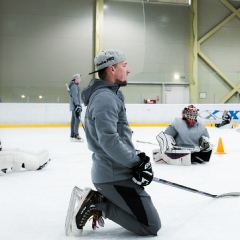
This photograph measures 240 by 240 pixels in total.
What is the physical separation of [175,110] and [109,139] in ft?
40.3

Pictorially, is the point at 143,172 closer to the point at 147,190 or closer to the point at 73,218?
the point at 73,218

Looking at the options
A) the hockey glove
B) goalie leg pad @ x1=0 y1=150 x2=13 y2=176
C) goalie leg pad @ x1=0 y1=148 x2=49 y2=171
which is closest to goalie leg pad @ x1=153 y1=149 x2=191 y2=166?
the hockey glove

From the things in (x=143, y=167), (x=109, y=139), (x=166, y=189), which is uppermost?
(x=109, y=139)

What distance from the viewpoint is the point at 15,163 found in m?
4.28

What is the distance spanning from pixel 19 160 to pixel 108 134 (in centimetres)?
250

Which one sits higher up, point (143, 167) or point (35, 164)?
point (143, 167)

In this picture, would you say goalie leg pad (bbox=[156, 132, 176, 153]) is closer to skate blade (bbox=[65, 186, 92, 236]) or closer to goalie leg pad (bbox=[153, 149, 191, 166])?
goalie leg pad (bbox=[153, 149, 191, 166])

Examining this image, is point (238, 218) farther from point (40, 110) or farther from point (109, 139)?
point (40, 110)

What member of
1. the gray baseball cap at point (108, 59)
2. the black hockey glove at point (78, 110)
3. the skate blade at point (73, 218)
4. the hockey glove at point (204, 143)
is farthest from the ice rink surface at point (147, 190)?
the black hockey glove at point (78, 110)

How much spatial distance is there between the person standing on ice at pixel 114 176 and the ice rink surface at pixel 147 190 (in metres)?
0.12

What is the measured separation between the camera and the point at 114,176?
2.21 metres

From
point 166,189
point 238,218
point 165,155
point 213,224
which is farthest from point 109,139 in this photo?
point 165,155

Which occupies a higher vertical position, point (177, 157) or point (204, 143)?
point (204, 143)

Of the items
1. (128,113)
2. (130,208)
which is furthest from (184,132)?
(128,113)
